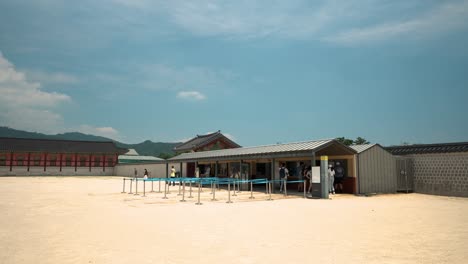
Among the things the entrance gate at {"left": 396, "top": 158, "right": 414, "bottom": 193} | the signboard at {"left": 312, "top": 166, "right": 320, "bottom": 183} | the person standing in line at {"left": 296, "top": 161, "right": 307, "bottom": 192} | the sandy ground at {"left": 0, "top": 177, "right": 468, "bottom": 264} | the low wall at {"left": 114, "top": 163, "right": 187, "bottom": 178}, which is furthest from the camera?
the low wall at {"left": 114, "top": 163, "right": 187, "bottom": 178}

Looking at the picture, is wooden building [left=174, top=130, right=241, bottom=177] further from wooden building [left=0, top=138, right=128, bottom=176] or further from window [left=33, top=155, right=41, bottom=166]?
window [left=33, top=155, right=41, bottom=166]

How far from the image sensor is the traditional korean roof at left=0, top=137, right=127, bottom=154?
159 feet

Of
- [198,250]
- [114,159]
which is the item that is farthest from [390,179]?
[114,159]

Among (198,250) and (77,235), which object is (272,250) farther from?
→ (77,235)

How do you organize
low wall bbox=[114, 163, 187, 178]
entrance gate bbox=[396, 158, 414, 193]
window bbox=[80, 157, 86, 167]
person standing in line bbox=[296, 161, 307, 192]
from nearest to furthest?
entrance gate bbox=[396, 158, 414, 193] → person standing in line bbox=[296, 161, 307, 192] → low wall bbox=[114, 163, 187, 178] → window bbox=[80, 157, 86, 167]

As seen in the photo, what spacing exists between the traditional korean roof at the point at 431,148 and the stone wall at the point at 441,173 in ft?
1.88

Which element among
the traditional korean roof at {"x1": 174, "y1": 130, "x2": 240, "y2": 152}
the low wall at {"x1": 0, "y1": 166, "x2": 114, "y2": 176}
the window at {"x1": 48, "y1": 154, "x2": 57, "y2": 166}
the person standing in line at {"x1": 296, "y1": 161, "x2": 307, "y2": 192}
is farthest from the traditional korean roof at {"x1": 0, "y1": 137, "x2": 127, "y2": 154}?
the person standing in line at {"x1": 296, "y1": 161, "x2": 307, "y2": 192}

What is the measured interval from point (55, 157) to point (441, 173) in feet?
158

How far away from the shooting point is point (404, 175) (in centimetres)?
1967

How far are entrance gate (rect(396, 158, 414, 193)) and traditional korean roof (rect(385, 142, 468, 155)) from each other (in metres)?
1.52

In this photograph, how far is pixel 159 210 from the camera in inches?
471

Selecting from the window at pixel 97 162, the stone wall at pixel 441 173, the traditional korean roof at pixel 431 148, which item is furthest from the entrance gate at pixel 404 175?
the window at pixel 97 162

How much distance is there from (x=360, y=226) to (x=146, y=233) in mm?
5009

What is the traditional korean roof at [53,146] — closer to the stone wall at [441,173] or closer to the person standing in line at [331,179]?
the person standing in line at [331,179]
